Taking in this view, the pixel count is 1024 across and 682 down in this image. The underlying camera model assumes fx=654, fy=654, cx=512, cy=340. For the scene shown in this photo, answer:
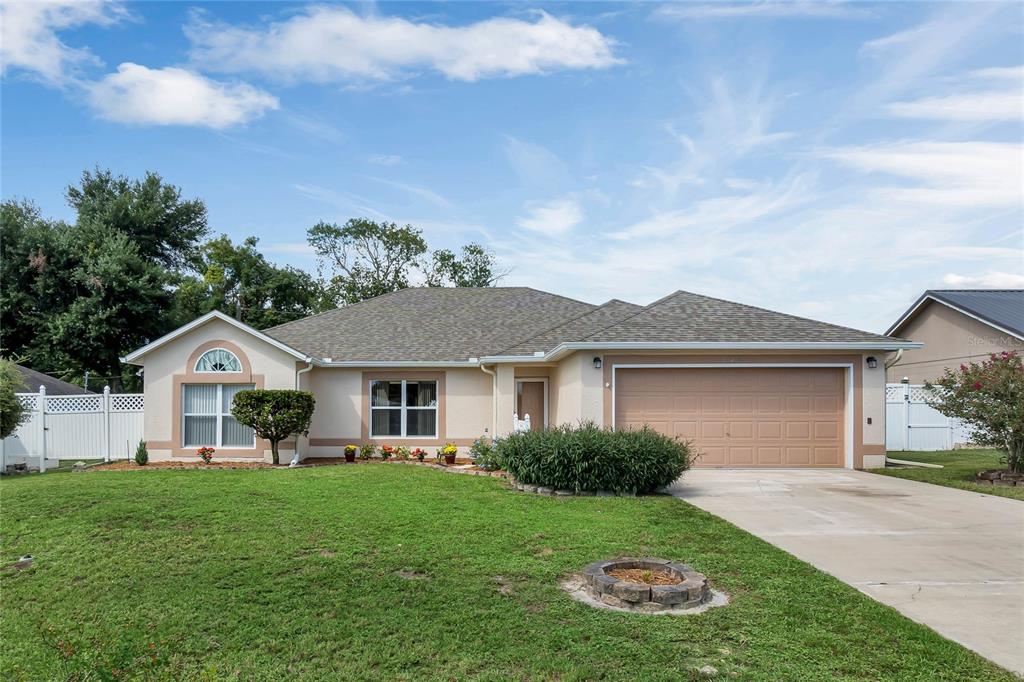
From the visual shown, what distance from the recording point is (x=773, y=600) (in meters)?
5.46

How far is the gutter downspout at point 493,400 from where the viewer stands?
56.3 ft

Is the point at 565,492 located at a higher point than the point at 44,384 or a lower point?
lower

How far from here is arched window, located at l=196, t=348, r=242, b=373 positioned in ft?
53.4

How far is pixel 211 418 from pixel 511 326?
8.87m

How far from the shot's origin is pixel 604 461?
34.6 ft

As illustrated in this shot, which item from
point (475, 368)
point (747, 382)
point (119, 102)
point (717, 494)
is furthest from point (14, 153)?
point (747, 382)

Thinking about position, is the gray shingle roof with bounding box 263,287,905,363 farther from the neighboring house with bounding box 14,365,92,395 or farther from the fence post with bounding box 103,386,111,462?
the neighboring house with bounding box 14,365,92,395

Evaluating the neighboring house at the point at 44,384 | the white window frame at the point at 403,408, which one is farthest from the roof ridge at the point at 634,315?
the neighboring house at the point at 44,384

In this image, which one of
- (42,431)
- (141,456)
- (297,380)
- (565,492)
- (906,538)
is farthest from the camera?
(297,380)

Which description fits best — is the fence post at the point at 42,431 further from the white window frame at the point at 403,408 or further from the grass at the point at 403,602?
the white window frame at the point at 403,408

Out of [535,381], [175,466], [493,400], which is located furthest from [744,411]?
[175,466]

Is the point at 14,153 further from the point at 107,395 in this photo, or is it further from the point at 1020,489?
the point at 1020,489

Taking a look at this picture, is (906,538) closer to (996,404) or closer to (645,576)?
(645,576)

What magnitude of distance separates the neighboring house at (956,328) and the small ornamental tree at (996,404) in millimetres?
7819
